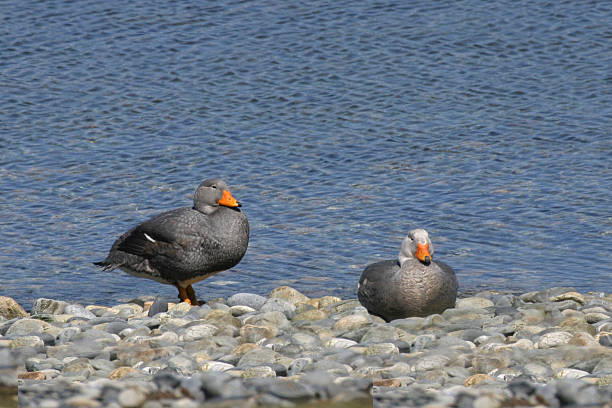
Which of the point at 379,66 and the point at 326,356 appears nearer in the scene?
the point at 326,356

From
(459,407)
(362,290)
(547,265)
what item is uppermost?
(459,407)

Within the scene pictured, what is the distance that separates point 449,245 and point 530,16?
30.9 ft

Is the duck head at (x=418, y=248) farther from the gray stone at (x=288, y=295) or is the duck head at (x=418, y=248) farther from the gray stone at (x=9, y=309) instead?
the gray stone at (x=9, y=309)

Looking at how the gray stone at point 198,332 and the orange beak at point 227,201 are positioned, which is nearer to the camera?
the gray stone at point 198,332

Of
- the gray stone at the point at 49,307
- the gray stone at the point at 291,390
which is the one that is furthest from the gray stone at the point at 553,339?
the gray stone at the point at 49,307

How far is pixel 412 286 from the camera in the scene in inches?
308

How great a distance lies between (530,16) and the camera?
64.3ft

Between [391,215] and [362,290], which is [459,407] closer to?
[362,290]

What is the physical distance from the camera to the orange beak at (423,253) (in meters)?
7.93

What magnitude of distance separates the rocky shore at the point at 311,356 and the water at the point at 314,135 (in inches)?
93.9

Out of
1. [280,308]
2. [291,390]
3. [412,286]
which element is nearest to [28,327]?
[280,308]

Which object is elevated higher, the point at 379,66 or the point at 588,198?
the point at 379,66

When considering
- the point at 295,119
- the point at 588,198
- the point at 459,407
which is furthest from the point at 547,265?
the point at 459,407

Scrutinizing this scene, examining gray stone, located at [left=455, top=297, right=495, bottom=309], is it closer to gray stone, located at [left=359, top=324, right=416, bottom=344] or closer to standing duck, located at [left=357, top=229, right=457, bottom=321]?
standing duck, located at [left=357, top=229, right=457, bottom=321]
